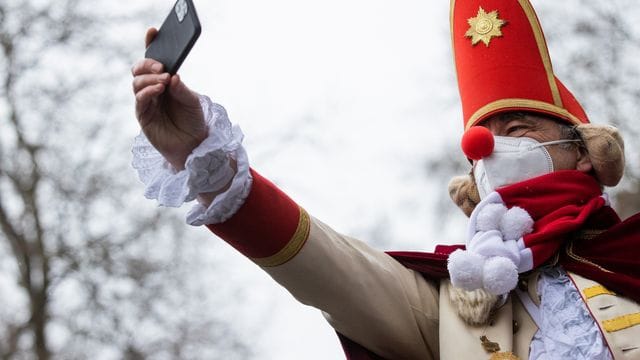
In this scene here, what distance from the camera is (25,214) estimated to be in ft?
A: 37.0

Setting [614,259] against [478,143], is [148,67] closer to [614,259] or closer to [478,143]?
[478,143]

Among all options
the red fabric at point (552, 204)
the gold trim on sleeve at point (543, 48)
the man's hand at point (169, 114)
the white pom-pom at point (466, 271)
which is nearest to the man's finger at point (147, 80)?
the man's hand at point (169, 114)

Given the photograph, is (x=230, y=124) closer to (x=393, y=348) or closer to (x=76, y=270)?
(x=393, y=348)

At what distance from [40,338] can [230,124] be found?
7726mm

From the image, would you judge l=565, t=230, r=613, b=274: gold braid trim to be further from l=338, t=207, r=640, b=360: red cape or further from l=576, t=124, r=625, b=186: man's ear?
l=576, t=124, r=625, b=186: man's ear

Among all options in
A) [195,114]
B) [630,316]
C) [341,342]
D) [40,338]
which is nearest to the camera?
[195,114]

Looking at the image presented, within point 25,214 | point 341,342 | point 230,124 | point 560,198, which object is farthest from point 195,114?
point 25,214

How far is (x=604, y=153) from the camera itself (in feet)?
12.3

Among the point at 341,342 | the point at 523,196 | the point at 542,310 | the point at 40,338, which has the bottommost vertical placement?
the point at 40,338

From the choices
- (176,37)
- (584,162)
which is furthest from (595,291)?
(176,37)

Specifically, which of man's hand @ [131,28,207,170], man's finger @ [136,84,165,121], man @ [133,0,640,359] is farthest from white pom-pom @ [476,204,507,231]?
man's finger @ [136,84,165,121]

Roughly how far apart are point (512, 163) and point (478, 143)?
13 cm

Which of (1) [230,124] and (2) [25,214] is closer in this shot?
(1) [230,124]

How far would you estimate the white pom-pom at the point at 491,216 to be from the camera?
3.58 m
